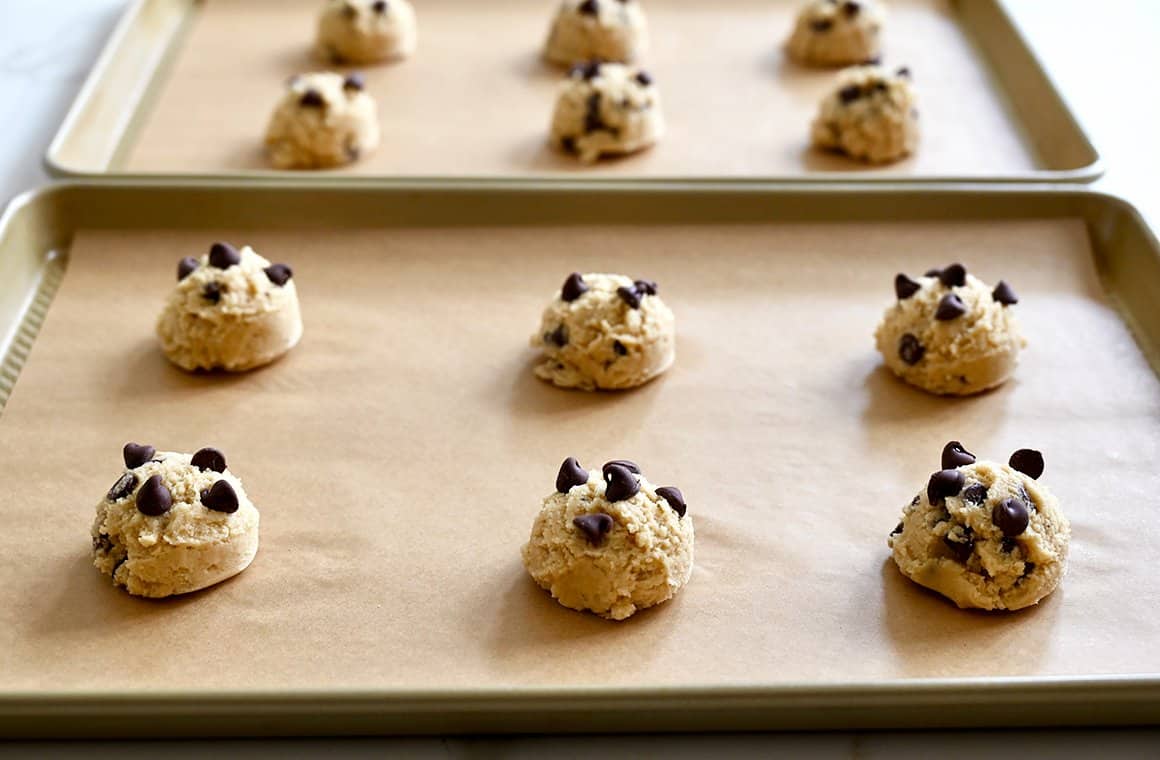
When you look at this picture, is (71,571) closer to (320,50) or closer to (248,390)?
→ (248,390)

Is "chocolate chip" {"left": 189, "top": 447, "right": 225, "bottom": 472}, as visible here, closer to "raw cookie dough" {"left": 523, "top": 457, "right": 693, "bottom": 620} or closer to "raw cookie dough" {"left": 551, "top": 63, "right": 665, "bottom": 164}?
"raw cookie dough" {"left": 523, "top": 457, "right": 693, "bottom": 620}

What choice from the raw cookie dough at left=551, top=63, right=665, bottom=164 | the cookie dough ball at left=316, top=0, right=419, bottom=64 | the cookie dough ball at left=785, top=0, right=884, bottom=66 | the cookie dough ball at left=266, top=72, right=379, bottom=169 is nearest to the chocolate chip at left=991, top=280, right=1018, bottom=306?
the raw cookie dough at left=551, top=63, right=665, bottom=164

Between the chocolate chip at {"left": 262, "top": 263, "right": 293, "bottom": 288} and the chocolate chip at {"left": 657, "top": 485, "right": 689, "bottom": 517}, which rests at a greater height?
the chocolate chip at {"left": 262, "top": 263, "right": 293, "bottom": 288}

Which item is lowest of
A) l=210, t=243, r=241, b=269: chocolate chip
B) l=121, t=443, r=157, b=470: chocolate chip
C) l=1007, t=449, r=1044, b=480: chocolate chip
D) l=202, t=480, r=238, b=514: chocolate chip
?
l=1007, t=449, r=1044, b=480: chocolate chip

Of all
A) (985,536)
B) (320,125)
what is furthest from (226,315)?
(985,536)

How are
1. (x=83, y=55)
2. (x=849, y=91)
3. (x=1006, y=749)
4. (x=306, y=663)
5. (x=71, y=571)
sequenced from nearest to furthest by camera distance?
(x=1006, y=749), (x=306, y=663), (x=71, y=571), (x=849, y=91), (x=83, y=55)

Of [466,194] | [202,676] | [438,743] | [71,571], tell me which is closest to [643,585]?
[438,743]

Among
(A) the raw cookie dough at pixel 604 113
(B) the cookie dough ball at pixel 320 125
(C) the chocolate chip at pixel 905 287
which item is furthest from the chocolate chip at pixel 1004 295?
(B) the cookie dough ball at pixel 320 125

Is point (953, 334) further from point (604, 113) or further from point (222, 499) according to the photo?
point (222, 499)
